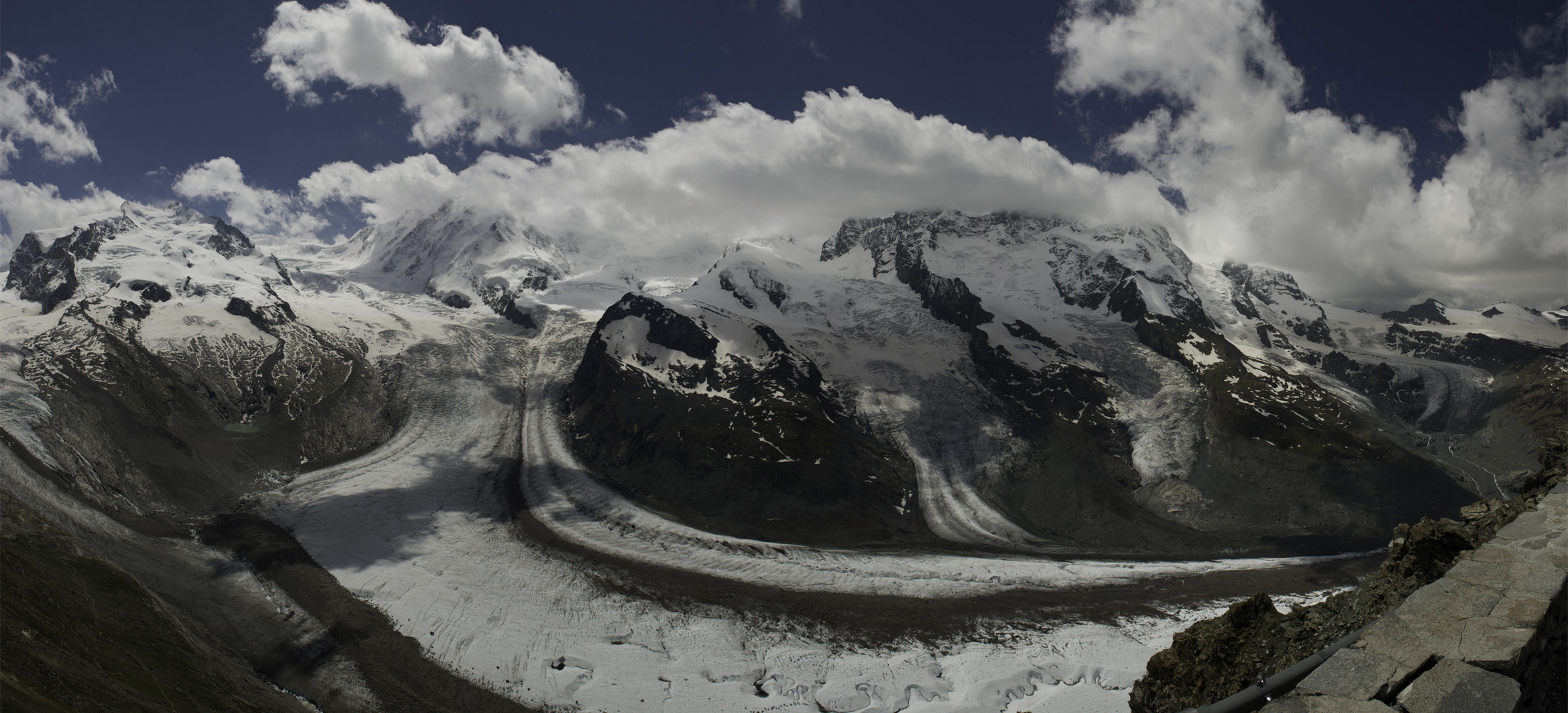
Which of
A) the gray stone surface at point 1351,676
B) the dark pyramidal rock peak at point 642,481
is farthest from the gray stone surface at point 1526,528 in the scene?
the dark pyramidal rock peak at point 642,481

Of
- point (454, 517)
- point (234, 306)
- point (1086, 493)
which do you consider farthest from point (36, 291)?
point (1086, 493)

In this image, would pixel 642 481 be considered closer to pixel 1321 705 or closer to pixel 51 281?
pixel 1321 705

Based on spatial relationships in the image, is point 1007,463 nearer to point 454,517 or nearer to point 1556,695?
point 454,517

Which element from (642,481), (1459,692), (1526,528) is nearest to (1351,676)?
(1459,692)

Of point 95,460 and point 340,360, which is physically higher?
point 340,360

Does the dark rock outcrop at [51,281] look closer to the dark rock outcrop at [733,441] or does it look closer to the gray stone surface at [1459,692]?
the dark rock outcrop at [733,441]

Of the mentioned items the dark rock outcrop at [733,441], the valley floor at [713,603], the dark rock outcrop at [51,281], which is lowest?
the valley floor at [713,603]
